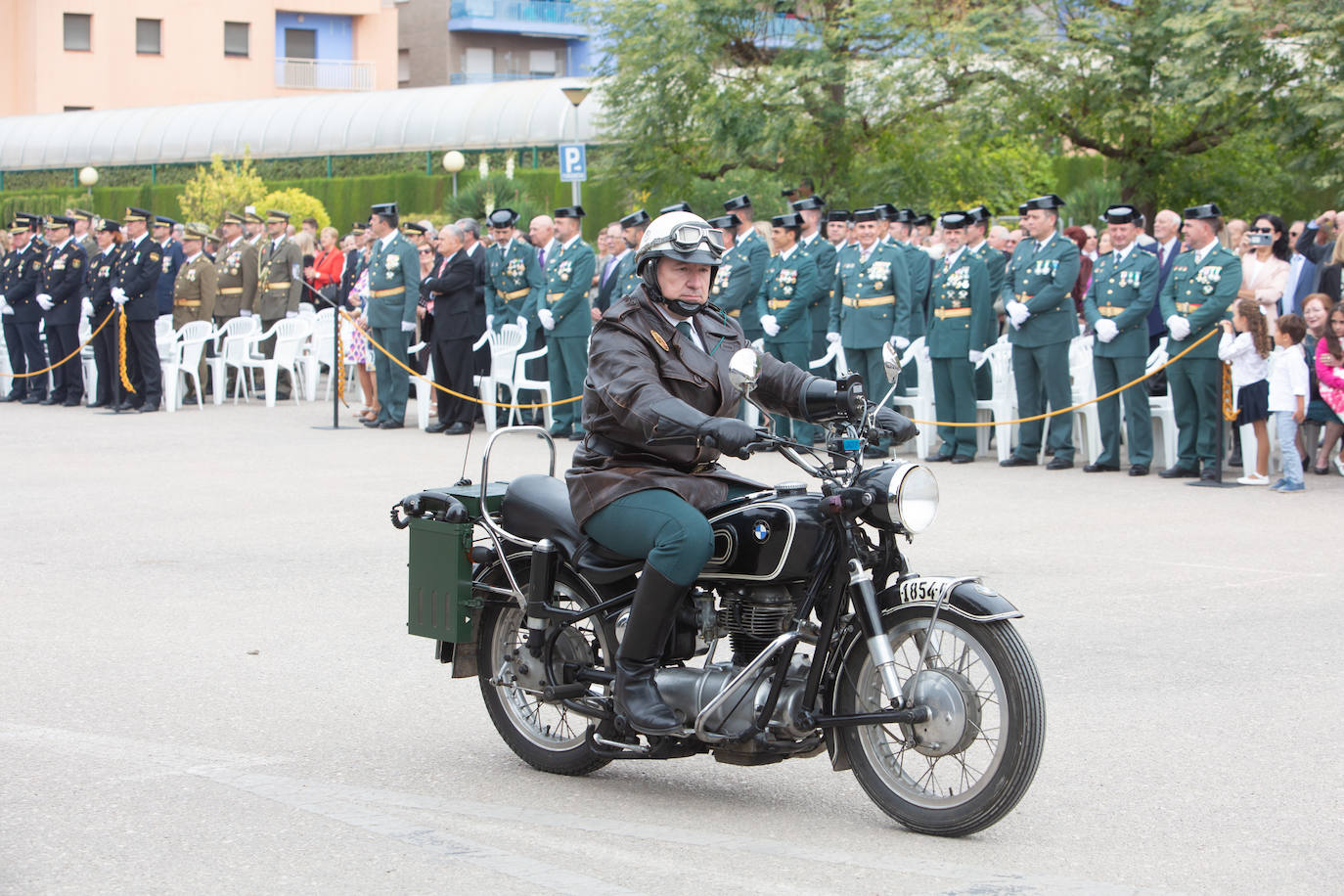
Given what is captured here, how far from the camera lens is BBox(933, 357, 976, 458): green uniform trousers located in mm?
15500

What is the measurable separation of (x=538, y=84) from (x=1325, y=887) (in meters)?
41.7

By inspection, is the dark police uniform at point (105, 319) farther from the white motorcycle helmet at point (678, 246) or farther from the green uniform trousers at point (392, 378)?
the white motorcycle helmet at point (678, 246)

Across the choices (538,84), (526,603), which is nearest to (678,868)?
(526,603)

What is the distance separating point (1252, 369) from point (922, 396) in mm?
3593

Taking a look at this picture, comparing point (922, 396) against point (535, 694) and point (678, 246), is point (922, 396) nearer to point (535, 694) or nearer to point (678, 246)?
point (535, 694)

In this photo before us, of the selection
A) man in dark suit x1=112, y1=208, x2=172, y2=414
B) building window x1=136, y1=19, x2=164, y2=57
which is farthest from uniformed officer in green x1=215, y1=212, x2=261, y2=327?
building window x1=136, y1=19, x2=164, y2=57

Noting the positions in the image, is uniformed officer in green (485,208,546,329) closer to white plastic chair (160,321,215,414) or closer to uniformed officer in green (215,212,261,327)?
white plastic chair (160,321,215,414)

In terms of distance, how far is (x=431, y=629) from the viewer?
5945mm

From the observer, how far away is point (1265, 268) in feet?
49.1

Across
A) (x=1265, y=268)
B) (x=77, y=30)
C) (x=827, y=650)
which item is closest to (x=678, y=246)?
(x=827, y=650)

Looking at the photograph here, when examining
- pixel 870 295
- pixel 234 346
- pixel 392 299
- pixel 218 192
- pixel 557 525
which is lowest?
pixel 557 525

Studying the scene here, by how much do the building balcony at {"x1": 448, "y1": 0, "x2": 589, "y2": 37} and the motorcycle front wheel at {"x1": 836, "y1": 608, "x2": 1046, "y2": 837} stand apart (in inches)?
2585

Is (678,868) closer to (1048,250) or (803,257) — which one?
(1048,250)

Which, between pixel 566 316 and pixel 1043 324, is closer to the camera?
pixel 1043 324
